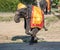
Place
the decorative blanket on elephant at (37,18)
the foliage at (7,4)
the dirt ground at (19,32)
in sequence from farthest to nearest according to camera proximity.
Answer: the foliage at (7,4)
the dirt ground at (19,32)
the decorative blanket on elephant at (37,18)

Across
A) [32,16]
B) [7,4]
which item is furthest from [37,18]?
[7,4]

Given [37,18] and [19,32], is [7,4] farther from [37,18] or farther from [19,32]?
[37,18]

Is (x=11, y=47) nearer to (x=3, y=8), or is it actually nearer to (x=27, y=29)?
(x=27, y=29)

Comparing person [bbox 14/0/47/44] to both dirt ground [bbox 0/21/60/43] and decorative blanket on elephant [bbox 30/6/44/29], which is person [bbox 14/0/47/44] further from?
dirt ground [bbox 0/21/60/43]

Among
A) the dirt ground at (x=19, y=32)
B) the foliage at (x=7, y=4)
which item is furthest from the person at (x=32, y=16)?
the foliage at (x=7, y=4)

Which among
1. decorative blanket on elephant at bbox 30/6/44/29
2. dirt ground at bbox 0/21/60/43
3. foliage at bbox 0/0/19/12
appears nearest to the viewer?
decorative blanket on elephant at bbox 30/6/44/29

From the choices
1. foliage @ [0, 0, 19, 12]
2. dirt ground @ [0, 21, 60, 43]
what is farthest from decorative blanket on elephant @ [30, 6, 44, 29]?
foliage @ [0, 0, 19, 12]

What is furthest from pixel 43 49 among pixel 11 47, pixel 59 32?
pixel 59 32

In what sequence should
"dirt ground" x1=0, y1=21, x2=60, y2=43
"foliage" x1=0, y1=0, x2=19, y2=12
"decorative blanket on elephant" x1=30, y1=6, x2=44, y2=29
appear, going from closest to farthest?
"decorative blanket on elephant" x1=30, y1=6, x2=44, y2=29 < "dirt ground" x1=0, y1=21, x2=60, y2=43 < "foliage" x1=0, y1=0, x2=19, y2=12

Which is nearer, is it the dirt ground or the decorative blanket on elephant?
the decorative blanket on elephant

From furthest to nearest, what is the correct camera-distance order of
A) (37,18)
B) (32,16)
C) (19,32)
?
1. (19,32)
2. (32,16)
3. (37,18)

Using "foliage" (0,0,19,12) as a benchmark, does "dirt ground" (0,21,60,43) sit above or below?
below

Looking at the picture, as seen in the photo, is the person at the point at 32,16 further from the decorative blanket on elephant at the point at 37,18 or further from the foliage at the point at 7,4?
the foliage at the point at 7,4

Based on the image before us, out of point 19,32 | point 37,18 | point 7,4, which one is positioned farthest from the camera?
point 7,4
